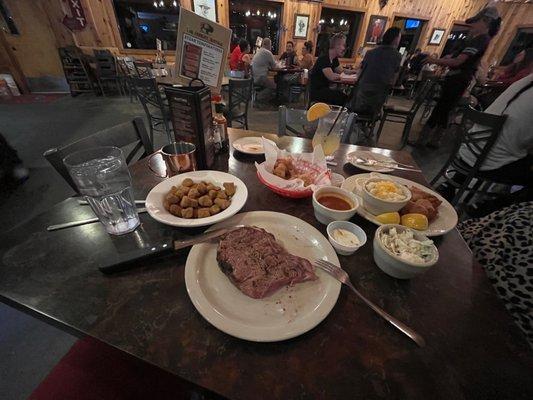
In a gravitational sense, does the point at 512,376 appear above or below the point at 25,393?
above

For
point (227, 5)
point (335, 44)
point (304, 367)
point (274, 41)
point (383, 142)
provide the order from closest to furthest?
point (304, 367), point (335, 44), point (383, 142), point (227, 5), point (274, 41)

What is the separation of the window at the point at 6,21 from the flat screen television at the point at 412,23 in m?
11.8

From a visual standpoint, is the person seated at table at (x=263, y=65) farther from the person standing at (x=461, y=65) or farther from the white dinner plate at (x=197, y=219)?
the white dinner plate at (x=197, y=219)

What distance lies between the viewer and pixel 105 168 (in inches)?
31.1

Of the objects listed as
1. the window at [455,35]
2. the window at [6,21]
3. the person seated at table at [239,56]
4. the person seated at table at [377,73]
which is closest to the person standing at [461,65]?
the person seated at table at [377,73]

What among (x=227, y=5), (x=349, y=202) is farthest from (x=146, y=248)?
(x=227, y=5)

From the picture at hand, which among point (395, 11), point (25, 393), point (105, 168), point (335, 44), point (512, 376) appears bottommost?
point (25, 393)

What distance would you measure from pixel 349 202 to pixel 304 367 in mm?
550

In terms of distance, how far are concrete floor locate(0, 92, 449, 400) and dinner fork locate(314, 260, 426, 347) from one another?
155cm

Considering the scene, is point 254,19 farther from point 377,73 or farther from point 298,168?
point 298,168

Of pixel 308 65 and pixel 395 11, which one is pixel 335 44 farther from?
pixel 395 11

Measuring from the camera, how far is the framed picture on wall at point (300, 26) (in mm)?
7135

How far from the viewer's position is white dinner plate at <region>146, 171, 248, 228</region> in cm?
72

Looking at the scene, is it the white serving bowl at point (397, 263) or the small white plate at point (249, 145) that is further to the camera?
the small white plate at point (249, 145)
